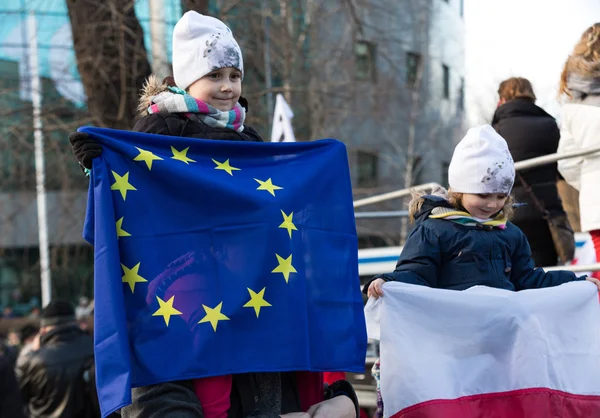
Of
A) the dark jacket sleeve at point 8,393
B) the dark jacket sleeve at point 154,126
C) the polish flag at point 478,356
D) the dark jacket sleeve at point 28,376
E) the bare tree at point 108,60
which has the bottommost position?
the dark jacket sleeve at point 28,376

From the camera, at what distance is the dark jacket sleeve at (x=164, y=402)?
2734 millimetres

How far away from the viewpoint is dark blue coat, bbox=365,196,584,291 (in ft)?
15.1

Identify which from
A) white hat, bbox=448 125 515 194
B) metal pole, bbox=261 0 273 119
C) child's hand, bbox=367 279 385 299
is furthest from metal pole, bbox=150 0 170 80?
child's hand, bbox=367 279 385 299

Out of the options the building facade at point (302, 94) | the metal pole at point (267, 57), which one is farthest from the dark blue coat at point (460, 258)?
the metal pole at point (267, 57)

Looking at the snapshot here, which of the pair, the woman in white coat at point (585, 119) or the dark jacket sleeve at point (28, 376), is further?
the dark jacket sleeve at point (28, 376)

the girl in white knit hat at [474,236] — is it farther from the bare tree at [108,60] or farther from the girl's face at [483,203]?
the bare tree at [108,60]

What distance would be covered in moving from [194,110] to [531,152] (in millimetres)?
4633

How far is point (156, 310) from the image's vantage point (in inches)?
112

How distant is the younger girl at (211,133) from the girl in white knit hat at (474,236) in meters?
1.46

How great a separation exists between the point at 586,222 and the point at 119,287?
3.93m

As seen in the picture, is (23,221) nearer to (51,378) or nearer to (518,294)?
(51,378)

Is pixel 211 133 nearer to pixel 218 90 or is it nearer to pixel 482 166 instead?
pixel 218 90

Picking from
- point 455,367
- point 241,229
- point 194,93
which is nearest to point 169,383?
point 241,229

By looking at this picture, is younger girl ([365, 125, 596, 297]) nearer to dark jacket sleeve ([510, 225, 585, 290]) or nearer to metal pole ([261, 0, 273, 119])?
dark jacket sleeve ([510, 225, 585, 290])
